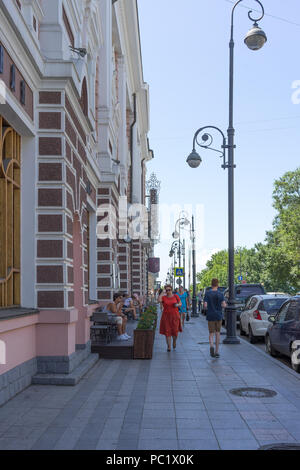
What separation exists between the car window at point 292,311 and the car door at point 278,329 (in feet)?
0.65

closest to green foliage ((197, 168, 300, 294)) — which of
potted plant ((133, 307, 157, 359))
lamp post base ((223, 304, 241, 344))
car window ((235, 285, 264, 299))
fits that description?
car window ((235, 285, 264, 299))

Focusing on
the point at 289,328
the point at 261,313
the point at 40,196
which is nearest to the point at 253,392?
the point at 289,328

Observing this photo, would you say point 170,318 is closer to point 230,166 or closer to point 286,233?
point 230,166

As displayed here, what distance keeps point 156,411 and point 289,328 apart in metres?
5.45

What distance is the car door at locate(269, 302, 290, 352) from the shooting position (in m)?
12.9

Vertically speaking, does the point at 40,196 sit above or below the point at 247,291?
above

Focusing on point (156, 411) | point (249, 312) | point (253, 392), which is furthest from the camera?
point (249, 312)

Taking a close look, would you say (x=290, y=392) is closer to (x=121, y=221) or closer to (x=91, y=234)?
(x=91, y=234)

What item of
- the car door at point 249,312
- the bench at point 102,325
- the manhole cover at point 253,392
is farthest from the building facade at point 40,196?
the car door at point 249,312

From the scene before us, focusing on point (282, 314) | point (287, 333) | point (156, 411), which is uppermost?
point (282, 314)

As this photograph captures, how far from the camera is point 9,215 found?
9.20 metres

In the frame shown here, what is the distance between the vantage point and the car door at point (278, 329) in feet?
42.2

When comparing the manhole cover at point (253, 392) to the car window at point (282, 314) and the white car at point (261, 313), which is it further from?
the white car at point (261, 313)

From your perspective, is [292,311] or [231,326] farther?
[231,326]
